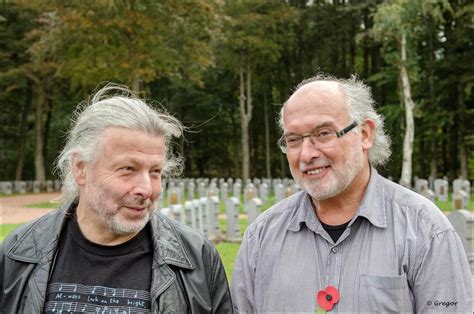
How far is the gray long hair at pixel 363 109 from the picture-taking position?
3.12 meters

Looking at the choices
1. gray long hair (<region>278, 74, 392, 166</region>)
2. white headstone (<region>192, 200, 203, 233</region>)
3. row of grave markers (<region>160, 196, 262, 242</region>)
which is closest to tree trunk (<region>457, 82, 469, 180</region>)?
row of grave markers (<region>160, 196, 262, 242</region>)

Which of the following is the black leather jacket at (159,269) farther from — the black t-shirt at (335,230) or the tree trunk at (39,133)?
the tree trunk at (39,133)

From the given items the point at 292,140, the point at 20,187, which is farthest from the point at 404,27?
the point at 292,140

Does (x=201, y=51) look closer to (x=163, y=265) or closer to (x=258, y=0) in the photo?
(x=258, y=0)

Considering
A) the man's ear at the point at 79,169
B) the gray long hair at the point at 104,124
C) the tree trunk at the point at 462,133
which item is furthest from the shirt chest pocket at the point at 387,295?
the tree trunk at the point at 462,133

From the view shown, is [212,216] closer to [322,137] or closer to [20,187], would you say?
[322,137]

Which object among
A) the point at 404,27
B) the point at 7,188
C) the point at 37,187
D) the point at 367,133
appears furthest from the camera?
the point at 37,187

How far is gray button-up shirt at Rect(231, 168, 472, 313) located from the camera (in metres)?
2.80

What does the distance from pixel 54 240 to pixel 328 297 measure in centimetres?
129

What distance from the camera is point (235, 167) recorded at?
43.5 meters

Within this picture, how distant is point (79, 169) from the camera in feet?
10.4

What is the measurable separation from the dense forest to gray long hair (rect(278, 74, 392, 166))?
399 inches

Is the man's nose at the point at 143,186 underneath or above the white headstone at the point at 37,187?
underneath

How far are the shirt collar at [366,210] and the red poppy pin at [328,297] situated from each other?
0.94 feet
